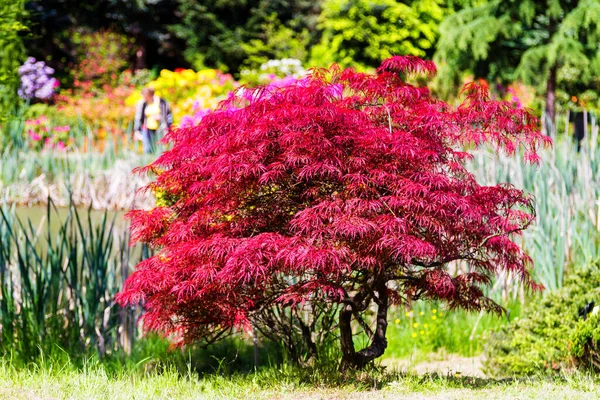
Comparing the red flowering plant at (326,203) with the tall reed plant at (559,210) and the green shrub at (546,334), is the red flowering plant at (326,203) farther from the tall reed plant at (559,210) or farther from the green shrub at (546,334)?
the tall reed plant at (559,210)

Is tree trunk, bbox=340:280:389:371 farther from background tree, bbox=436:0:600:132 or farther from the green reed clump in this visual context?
background tree, bbox=436:0:600:132

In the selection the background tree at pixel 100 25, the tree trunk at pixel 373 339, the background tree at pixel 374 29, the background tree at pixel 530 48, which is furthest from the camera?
the background tree at pixel 100 25

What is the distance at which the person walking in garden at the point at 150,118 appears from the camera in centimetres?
959

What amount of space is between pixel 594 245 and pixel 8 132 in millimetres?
7354

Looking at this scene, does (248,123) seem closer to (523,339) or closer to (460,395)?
(460,395)

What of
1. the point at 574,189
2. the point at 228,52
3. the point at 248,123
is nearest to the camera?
the point at 248,123

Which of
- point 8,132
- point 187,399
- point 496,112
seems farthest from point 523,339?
point 8,132

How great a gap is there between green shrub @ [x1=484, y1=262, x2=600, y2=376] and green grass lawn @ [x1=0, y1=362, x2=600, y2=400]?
30cm

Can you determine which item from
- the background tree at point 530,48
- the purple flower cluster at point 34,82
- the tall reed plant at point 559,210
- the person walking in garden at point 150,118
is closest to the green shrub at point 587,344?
the tall reed plant at point 559,210

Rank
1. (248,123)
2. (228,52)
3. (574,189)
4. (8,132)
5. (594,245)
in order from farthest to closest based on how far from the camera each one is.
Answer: (228,52), (8,132), (574,189), (594,245), (248,123)

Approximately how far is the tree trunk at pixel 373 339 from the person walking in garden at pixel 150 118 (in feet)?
19.0

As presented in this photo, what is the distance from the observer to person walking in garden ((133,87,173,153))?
31.4 feet

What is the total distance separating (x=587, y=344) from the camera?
4.33 meters

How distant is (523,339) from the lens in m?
4.73
